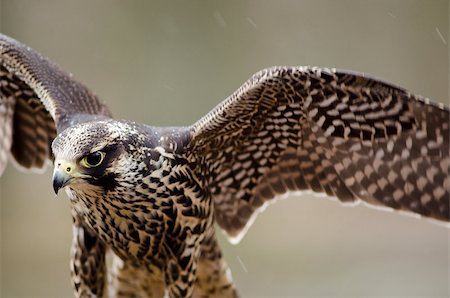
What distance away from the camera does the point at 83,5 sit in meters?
10.9

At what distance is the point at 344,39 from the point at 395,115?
6.10 metres

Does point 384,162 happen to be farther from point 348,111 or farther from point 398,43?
point 398,43

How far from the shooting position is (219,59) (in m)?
10.7

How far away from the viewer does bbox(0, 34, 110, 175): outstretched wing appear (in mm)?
5086

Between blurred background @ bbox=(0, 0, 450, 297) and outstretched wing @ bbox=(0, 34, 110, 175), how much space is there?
467 cm

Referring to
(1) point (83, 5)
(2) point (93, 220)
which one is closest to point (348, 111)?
(2) point (93, 220)

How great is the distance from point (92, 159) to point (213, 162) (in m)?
0.96

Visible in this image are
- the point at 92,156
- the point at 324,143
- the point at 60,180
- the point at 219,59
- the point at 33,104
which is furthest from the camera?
the point at 219,59

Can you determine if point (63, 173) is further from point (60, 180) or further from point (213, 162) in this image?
point (213, 162)

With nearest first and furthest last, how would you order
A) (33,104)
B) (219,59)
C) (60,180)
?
(60,180) < (33,104) < (219,59)

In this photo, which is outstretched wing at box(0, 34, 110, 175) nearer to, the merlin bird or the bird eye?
the merlin bird

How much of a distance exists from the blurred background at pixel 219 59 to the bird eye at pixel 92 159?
19.1 feet

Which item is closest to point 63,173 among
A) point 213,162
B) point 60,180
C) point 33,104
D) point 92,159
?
point 60,180

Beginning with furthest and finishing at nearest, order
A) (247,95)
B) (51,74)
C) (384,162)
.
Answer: (51,74) → (384,162) → (247,95)
